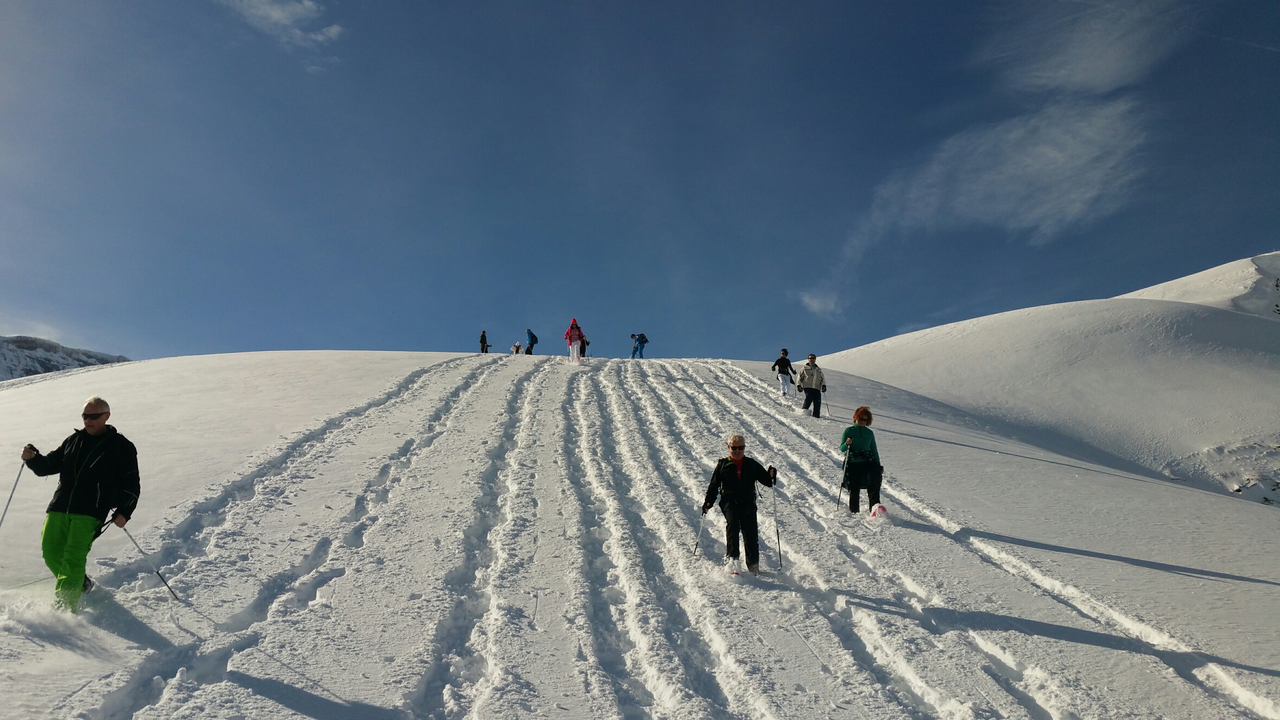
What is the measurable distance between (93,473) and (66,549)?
0.59 metres

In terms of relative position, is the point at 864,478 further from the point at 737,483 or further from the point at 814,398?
the point at 814,398

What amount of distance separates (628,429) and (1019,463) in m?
7.80

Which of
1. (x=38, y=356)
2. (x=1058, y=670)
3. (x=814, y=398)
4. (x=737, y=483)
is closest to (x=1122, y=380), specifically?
(x=814, y=398)

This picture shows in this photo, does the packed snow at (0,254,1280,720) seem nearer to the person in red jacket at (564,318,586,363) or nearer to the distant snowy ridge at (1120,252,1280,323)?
the person in red jacket at (564,318,586,363)

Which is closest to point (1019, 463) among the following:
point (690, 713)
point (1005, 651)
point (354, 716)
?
point (1005, 651)

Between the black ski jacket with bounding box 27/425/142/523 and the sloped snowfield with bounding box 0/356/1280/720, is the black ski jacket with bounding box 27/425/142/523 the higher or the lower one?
the higher one

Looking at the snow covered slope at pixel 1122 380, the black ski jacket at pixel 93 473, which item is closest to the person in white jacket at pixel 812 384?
the snow covered slope at pixel 1122 380

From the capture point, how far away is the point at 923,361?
91.9 ft

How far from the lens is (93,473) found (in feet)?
16.9

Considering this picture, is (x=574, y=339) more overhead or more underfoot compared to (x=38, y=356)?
more underfoot

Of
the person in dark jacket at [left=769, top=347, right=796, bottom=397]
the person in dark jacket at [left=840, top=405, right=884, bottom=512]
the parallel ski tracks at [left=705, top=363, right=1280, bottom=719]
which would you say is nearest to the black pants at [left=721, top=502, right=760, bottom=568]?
the parallel ski tracks at [left=705, top=363, right=1280, bottom=719]

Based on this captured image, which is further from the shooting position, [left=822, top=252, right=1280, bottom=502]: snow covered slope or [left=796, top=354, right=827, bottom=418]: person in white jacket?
[left=822, top=252, right=1280, bottom=502]: snow covered slope

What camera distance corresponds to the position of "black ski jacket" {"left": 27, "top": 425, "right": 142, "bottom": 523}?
5066 mm

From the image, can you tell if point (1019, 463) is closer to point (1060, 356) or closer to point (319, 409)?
point (319, 409)
